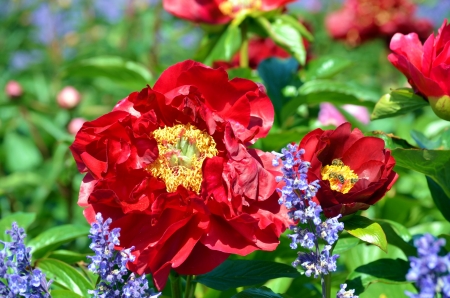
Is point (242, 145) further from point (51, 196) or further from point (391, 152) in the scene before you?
point (51, 196)

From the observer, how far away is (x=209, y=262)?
790 millimetres

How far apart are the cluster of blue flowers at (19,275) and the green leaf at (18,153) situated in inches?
70.7

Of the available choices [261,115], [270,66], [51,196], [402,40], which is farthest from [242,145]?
[51,196]

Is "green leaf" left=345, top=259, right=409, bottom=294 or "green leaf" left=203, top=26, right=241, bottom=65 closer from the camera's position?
"green leaf" left=345, top=259, right=409, bottom=294

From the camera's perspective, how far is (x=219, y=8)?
1.48 m

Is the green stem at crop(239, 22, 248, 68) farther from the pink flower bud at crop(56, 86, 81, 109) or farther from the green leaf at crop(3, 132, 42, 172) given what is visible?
the green leaf at crop(3, 132, 42, 172)

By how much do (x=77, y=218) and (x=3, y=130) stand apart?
1.82ft

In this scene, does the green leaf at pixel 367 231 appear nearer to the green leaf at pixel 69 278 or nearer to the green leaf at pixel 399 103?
the green leaf at pixel 399 103

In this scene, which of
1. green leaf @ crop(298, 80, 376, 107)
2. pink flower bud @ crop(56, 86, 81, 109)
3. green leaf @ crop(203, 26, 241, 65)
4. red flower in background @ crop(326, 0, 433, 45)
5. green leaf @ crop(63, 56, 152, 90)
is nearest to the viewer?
green leaf @ crop(298, 80, 376, 107)

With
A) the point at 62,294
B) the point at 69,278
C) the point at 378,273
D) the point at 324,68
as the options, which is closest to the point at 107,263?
the point at 62,294

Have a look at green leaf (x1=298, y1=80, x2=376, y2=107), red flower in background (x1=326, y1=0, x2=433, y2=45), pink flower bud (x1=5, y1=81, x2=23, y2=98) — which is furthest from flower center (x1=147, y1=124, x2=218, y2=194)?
red flower in background (x1=326, y1=0, x2=433, y2=45)

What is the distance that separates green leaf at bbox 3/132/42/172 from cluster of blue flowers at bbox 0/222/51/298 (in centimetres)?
180

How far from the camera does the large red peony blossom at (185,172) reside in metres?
0.79

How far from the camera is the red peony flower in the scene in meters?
0.87
